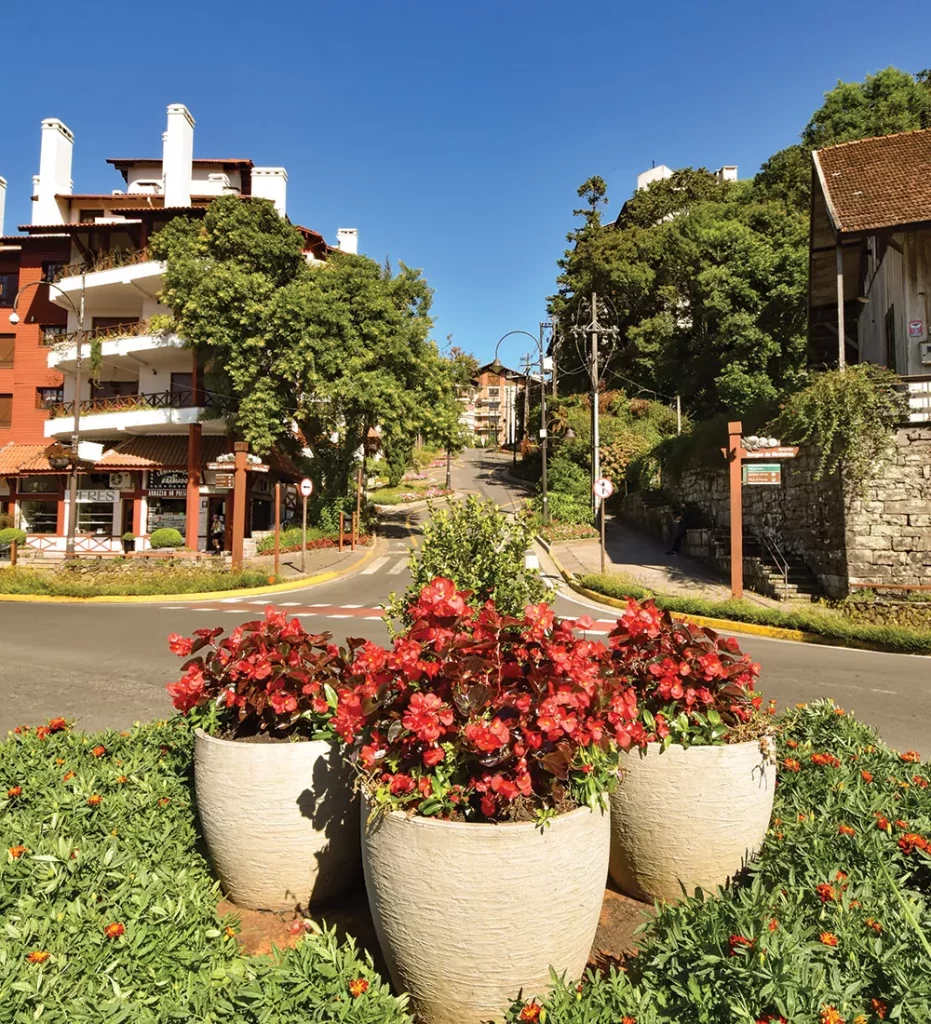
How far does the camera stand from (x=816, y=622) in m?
10.8

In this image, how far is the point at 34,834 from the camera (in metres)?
2.88

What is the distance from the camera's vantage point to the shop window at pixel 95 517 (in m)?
27.7

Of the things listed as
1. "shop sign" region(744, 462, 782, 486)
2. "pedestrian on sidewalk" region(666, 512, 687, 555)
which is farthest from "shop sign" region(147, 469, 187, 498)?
"shop sign" region(744, 462, 782, 486)

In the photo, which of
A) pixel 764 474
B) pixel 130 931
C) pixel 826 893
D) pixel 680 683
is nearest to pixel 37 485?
pixel 764 474

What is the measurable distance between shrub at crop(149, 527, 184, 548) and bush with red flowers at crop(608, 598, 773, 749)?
2445 centimetres

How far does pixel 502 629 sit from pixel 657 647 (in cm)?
97

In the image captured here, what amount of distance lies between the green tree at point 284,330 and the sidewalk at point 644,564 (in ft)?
27.2

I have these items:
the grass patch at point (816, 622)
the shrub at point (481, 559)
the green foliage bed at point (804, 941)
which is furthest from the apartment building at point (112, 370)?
the green foliage bed at point (804, 941)

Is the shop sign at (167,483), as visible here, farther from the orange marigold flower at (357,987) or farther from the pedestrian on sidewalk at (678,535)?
the orange marigold flower at (357,987)

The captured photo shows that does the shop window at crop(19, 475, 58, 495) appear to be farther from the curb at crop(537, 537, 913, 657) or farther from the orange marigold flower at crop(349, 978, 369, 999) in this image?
the orange marigold flower at crop(349, 978, 369, 999)

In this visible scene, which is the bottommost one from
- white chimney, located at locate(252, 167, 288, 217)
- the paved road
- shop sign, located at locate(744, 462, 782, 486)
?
the paved road

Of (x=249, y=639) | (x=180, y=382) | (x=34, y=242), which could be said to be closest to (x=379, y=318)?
(x=180, y=382)

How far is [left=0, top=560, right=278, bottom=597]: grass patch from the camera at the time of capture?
17.3m

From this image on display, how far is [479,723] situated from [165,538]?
25097 millimetres
